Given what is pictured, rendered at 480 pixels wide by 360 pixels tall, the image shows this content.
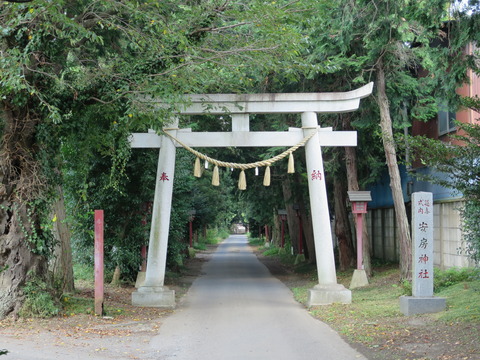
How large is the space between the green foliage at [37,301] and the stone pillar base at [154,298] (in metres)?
3.15

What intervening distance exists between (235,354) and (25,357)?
3272mm

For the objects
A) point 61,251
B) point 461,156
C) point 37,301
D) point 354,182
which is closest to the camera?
point 461,156

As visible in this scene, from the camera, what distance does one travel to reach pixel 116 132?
13.5 meters

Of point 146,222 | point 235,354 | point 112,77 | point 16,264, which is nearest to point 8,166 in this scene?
point 16,264

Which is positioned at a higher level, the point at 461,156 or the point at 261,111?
the point at 261,111

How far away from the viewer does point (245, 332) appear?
38.2 ft

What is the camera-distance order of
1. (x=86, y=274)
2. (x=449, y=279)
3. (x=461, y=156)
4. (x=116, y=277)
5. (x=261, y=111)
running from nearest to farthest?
(x=461, y=156)
(x=449, y=279)
(x=261, y=111)
(x=116, y=277)
(x=86, y=274)

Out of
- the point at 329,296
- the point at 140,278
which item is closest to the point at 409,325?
the point at 329,296

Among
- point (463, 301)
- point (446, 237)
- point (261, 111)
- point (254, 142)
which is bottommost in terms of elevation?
point (463, 301)

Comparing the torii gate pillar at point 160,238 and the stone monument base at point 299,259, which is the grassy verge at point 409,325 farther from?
the stone monument base at point 299,259

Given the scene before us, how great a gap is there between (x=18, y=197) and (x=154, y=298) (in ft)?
15.9

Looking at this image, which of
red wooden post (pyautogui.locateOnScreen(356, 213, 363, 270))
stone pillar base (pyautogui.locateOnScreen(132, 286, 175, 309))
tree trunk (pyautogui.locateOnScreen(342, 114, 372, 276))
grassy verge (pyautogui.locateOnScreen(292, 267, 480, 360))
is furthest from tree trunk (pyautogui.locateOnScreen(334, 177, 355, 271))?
stone pillar base (pyautogui.locateOnScreen(132, 286, 175, 309))

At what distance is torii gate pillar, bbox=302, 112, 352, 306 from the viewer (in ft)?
50.3

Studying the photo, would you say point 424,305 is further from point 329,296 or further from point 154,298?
point 154,298
